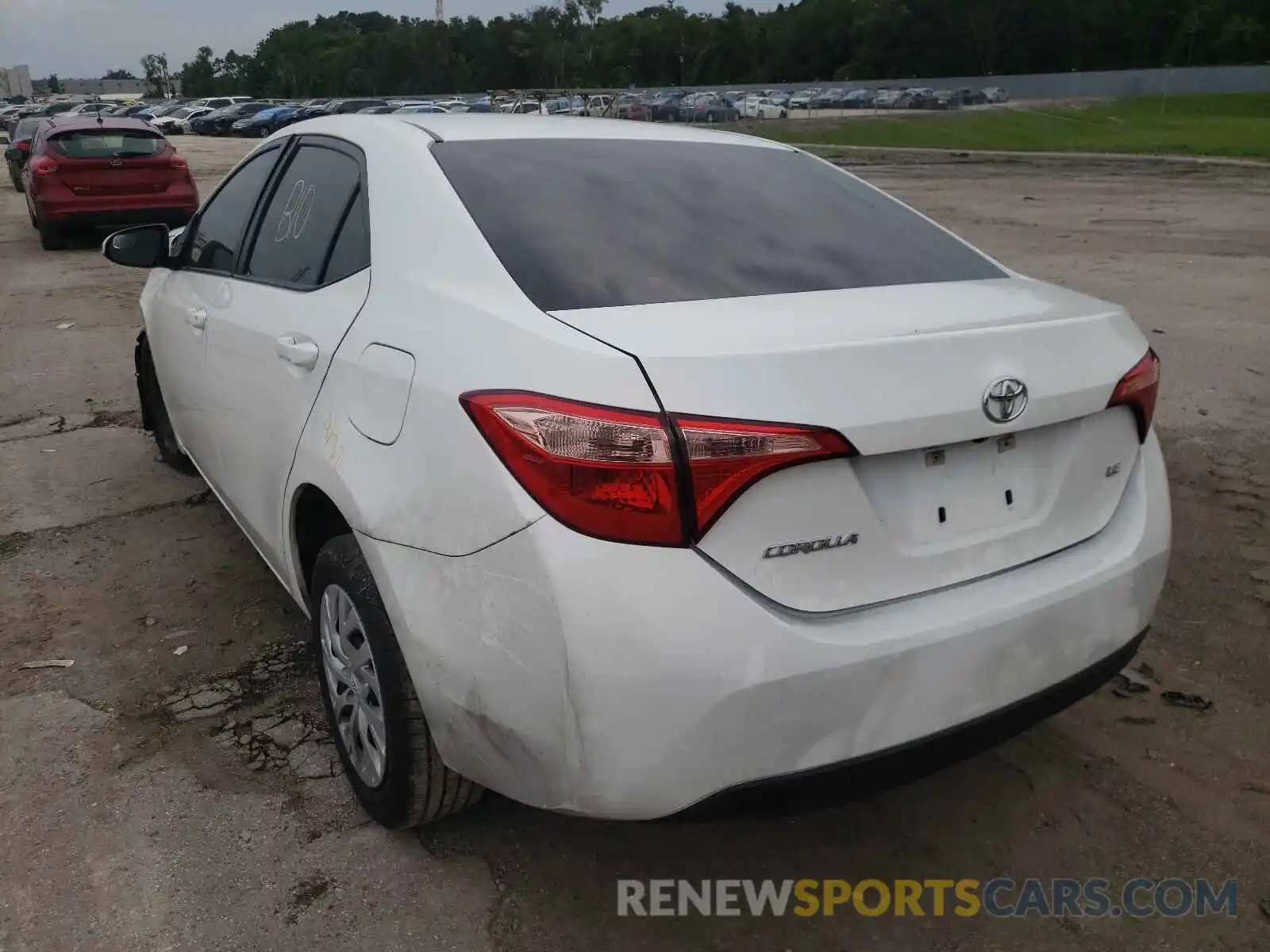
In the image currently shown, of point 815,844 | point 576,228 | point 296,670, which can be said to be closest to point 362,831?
point 296,670

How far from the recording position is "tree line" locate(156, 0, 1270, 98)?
277 feet

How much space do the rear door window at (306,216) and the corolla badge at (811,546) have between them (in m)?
1.55

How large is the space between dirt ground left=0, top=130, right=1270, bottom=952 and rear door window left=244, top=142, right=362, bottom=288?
1287mm

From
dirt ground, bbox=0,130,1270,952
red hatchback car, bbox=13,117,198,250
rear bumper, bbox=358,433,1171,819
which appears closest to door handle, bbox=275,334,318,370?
rear bumper, bbox=358,433,1171,819

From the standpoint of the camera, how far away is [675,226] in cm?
257

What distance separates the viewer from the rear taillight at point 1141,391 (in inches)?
89.3

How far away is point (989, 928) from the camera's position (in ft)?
7.62

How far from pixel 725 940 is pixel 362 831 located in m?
0.95

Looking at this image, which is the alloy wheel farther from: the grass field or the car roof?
the grass field

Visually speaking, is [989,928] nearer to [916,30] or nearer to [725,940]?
[725,940]

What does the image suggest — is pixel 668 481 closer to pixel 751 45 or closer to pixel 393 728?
pixel 393 728

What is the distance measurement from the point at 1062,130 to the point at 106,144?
37713 millimetres

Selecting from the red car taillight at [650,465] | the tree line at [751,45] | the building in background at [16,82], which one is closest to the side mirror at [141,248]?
the red car taillight at [650,465]

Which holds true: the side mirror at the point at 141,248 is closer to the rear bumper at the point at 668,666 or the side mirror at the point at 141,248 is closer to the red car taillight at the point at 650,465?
the rear bumper at the point at 668,666
